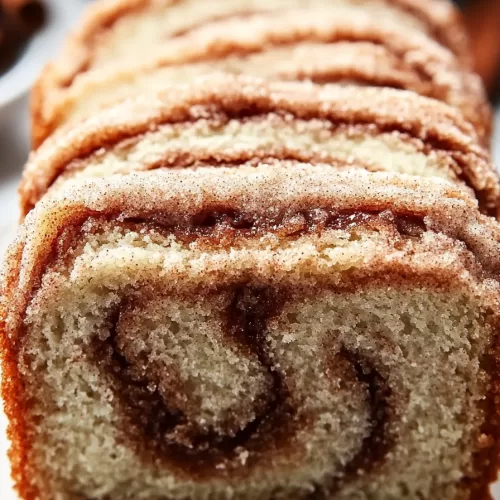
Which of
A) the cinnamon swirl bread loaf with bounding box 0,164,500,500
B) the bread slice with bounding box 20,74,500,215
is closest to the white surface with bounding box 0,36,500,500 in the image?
the bread slice with bounding box 20,74,500,215

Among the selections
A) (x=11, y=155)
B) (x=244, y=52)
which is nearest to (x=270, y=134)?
(x=244, y=52)

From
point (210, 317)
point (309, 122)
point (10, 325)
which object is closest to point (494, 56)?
point (309, 122)

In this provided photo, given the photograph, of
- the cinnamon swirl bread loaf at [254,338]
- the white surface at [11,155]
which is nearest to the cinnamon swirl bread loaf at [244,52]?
the white surface at [11,155]

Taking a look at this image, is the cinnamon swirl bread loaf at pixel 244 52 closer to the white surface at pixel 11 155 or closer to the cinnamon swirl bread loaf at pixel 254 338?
the white surface at pixel 11 155

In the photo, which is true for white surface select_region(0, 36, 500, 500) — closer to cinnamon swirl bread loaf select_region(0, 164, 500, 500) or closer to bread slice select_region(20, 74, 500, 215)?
bread slice select_region(20, 74, 500, 215)

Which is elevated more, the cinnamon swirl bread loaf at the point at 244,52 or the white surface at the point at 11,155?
the cinnamon swirl bread loaf at the point at 244,52

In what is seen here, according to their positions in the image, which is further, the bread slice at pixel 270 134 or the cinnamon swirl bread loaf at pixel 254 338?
the bread slice at pixel 270 134

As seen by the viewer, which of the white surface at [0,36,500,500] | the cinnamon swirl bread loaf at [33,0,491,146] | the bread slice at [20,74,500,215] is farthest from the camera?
the white surface at [0,36,500,500]
